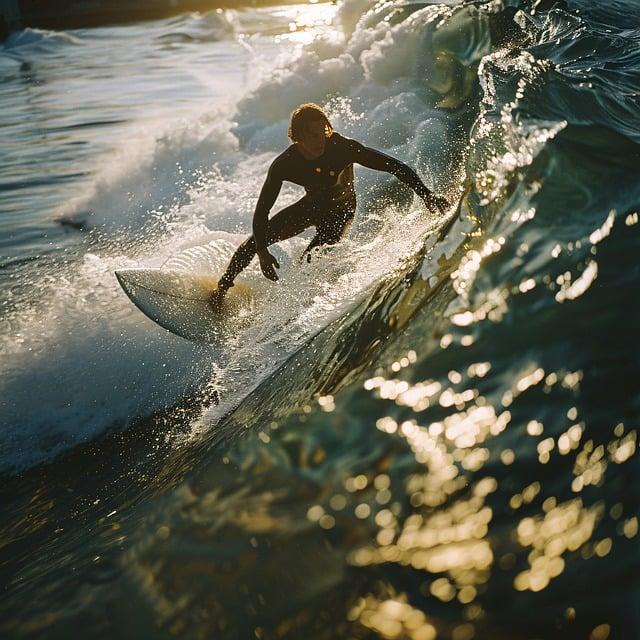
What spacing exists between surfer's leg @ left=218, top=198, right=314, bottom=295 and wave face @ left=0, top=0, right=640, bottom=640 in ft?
1.01

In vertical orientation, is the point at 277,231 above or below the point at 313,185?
below

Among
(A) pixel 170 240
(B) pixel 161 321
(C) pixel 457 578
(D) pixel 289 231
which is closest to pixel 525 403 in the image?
(C) pixel 457 578

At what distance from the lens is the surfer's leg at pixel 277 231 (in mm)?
5680

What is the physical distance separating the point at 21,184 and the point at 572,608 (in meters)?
10.2

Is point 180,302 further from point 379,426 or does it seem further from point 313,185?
point 379,426

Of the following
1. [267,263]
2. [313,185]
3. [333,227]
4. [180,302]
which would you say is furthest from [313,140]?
[180,302]

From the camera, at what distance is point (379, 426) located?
274cm

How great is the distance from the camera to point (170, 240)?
8.54 metres

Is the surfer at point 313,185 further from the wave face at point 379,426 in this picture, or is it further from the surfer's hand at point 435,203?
the wave face at point 379,426

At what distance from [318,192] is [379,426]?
3.21 m

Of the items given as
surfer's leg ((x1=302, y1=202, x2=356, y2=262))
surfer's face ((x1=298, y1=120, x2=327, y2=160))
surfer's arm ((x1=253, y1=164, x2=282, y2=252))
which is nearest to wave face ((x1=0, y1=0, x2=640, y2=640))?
surfer's leg ((x1=302, y1=202, x2=356, y2=262))

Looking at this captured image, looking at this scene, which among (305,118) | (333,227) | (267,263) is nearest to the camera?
(305,118)

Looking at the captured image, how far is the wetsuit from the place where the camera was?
532cm

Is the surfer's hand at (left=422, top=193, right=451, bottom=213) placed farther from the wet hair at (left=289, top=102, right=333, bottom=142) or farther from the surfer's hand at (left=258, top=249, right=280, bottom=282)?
the surfer's hand at (left=258, top=249, right=280, bottom=282)
